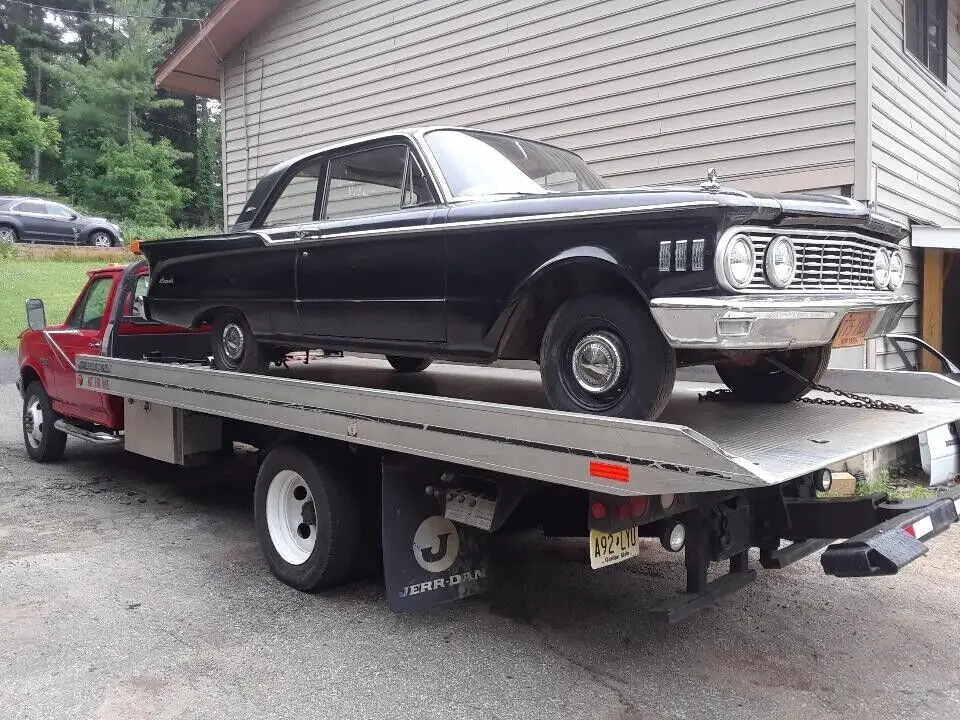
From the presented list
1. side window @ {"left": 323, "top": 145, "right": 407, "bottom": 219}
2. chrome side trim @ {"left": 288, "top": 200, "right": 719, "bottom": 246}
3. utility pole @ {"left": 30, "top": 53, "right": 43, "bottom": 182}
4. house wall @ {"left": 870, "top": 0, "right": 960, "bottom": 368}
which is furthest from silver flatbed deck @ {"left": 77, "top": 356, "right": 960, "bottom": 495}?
utility pole @ {"left": 30, "top": 53, "right": 43, "bottom": 182}

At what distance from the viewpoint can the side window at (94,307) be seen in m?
7.07

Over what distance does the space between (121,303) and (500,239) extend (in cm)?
433

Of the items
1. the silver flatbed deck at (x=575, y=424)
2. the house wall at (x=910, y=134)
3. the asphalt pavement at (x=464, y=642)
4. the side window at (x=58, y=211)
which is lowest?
the asphalt pavement at (x=464, y=642)

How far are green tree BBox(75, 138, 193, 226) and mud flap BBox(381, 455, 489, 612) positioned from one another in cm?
3148

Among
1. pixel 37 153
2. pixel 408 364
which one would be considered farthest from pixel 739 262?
pixel 37 153

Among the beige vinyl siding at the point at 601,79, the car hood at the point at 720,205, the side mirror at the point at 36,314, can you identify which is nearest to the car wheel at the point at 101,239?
the beige vinyl siding at the point at 601,79

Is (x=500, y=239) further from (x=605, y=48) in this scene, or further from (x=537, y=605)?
(x=605, y=48)

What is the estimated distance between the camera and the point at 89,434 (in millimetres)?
6777

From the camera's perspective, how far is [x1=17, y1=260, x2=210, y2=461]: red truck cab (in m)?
6.78

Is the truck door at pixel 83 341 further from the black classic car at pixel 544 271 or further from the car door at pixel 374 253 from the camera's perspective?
the car door at pixel 374 253

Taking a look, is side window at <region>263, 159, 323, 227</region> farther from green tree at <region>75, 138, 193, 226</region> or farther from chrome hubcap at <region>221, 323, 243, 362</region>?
green tree at <region>75, 138, 193, 226</region>

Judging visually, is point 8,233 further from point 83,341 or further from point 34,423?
point 83,341

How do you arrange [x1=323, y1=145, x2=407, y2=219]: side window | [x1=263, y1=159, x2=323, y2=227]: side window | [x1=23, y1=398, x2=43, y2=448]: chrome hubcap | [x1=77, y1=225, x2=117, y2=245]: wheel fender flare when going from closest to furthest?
1. [x1=323, y1=145, x2=407, y2=219]: side window
2. [x1=263, y1=159, x2=323, y2=227]: side window
3. [x1=23, y1=398, x2=43, y2=448]: chrome hubcap
4. [x1=77, y1=225, x2=117, y2=245]: wheel fender flare

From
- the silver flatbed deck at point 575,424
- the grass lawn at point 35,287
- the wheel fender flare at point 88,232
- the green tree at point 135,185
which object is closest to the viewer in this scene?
the silver flatbed deck at point 575,424
